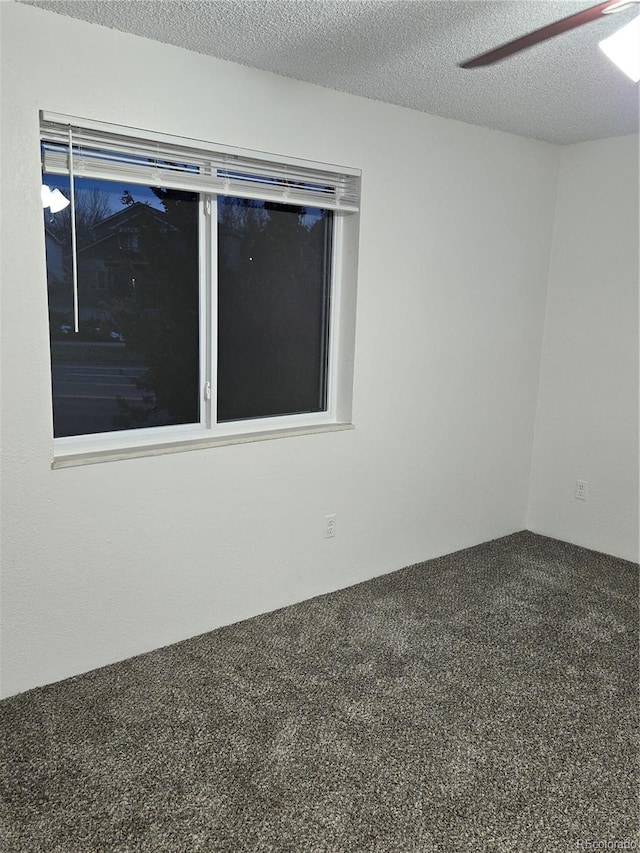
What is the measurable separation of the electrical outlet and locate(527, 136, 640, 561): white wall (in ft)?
5.28

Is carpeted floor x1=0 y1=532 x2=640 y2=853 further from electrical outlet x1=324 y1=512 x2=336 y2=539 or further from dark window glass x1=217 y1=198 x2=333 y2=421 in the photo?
dark window glass x1=217 y1=198 x2=333 y2=421

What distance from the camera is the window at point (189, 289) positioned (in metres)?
2.48

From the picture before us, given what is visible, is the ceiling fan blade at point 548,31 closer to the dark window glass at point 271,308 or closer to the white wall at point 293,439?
the white wall at point 293,439

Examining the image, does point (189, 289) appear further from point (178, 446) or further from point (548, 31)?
Result: point (548, 31)

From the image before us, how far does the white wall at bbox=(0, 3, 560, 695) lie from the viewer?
2.28m

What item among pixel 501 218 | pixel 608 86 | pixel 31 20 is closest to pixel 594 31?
pixel 608 86

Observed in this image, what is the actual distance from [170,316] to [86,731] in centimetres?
158

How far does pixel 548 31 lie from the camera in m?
1.51

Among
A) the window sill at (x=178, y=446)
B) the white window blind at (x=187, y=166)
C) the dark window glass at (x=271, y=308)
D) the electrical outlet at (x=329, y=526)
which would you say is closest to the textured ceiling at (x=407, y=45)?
the white window blind at (x=187, y=166)

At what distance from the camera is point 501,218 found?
3664 millimetres

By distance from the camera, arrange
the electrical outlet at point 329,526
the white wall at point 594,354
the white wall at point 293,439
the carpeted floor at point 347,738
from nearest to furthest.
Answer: the carpeted floor at point 347,738
the white wall at point 293,439
the electrical outlet at point 329,526
the white wall at point 594,354

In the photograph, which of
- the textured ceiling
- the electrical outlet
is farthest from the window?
the electrical outlet

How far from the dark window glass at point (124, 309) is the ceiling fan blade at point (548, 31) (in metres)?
1.41

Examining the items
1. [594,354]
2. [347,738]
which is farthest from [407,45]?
[347,738]
